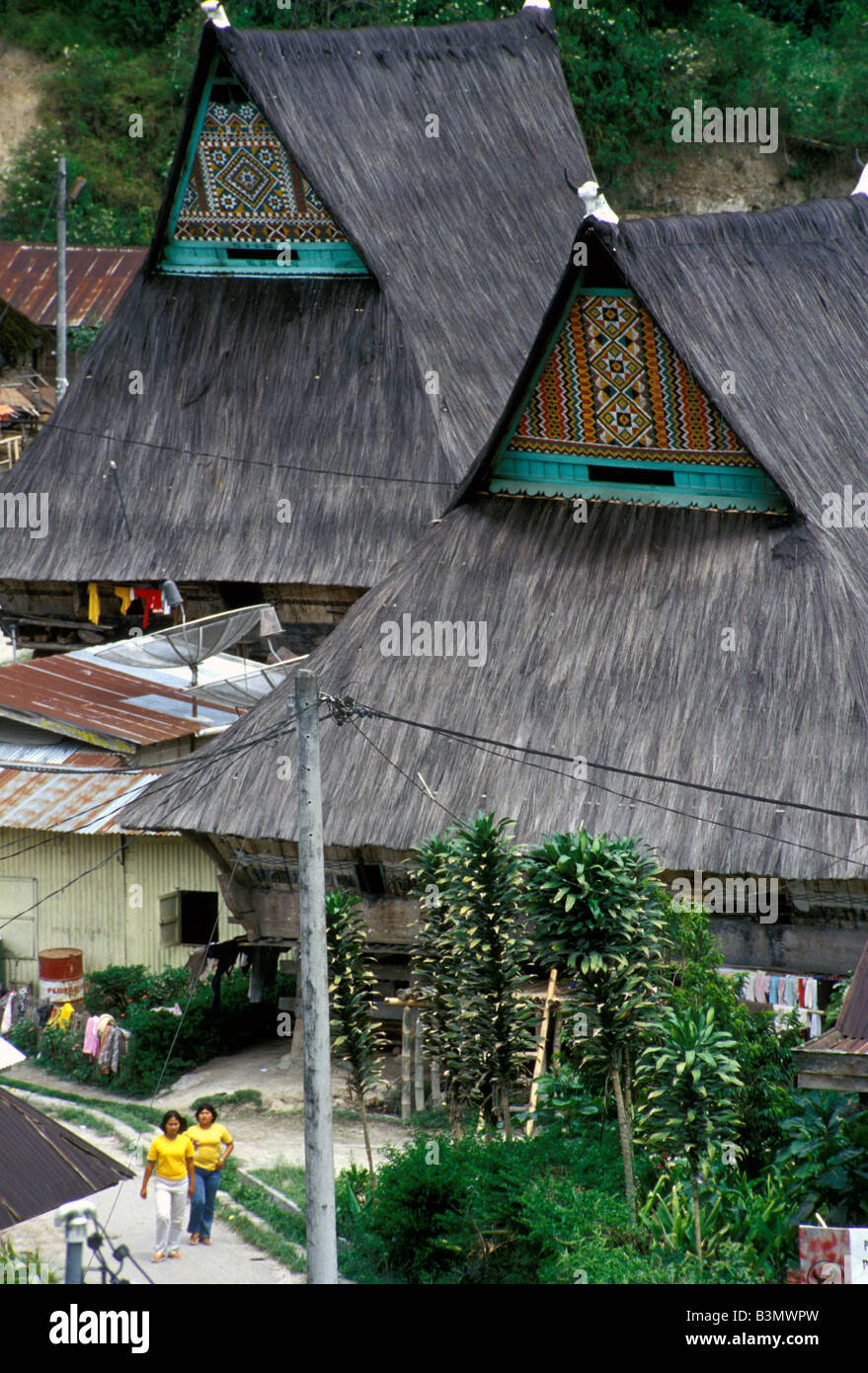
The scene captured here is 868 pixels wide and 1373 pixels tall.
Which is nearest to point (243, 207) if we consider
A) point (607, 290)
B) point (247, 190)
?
point (247, 190)

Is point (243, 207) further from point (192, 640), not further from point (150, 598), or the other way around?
point (192, 640)

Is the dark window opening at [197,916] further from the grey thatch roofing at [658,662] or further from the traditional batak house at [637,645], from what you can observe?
the grey thatch roofing at [658,662]

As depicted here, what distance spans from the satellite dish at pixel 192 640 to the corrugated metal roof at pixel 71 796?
181cm

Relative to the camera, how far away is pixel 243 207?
30.2m

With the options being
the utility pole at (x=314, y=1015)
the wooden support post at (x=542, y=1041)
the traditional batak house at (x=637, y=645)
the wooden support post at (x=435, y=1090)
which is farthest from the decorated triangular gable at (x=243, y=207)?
the utility pole at (x=314, y=1015)

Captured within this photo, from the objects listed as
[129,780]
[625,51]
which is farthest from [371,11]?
[129,780]

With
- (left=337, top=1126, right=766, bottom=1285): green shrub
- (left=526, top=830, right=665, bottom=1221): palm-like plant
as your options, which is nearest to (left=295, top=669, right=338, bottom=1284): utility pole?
(left=337, top=1126, right=766, bottom=1285): green shrub

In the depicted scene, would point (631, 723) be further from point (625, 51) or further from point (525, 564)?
point (625, 51)

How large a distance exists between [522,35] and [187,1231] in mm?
24569

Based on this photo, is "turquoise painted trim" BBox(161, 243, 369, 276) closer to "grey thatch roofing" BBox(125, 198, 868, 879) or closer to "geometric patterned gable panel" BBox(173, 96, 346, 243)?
"geometric patterned gable panel" BBox(173, 96, 346, 243)

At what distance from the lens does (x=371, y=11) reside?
51344 mm

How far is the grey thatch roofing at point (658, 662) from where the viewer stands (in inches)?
749

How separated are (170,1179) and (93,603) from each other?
1514 cm

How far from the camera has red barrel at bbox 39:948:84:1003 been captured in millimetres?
23438
